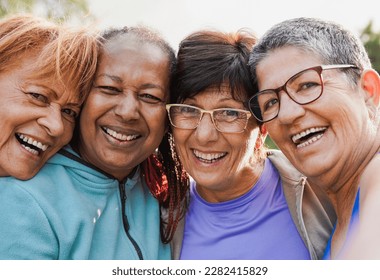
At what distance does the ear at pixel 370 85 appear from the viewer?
2281 mm

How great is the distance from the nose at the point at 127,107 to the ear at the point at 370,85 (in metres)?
1.16

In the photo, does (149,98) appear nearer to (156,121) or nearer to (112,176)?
(156,121)

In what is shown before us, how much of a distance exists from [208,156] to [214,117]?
9.4 inches

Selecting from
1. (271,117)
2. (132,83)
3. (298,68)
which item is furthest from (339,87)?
(132,83)

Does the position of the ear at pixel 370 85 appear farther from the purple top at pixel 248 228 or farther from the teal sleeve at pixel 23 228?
the teal sleeve at pixel 23 228

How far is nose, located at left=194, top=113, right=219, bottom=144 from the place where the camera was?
2.65m

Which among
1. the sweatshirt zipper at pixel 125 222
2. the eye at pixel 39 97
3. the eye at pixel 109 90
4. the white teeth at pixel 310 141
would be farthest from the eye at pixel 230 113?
the eye at pixel 39 97

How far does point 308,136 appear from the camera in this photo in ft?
7.74

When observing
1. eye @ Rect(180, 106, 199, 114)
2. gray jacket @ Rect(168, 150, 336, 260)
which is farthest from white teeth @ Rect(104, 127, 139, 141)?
gray jacket @ Rect(168, 150, 336, 260)

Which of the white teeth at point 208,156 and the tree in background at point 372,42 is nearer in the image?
the white teeth at point 208,156

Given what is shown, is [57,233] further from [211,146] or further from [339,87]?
[339,87]

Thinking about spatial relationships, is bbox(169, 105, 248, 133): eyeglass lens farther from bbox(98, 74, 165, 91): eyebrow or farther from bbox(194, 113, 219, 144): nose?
bbox(98, 74, 165, 91): eyebrow

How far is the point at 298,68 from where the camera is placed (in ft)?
7.52

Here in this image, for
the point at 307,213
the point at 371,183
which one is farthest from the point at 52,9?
the point at 371,183
